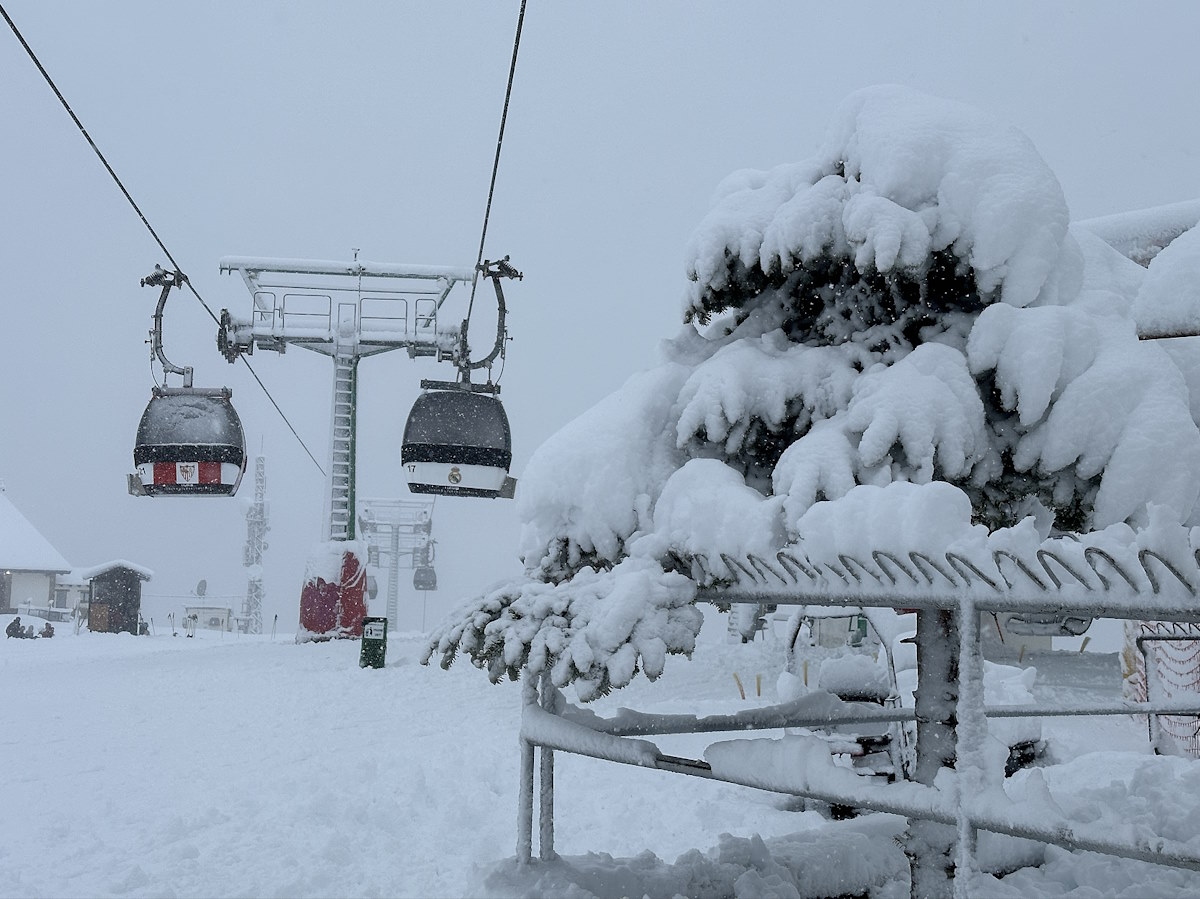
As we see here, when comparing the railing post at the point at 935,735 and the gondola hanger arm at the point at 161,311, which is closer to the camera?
the railing post at the point at 935,735

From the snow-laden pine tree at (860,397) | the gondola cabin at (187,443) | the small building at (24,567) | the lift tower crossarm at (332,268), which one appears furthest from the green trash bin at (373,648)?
the small building at (24,567)

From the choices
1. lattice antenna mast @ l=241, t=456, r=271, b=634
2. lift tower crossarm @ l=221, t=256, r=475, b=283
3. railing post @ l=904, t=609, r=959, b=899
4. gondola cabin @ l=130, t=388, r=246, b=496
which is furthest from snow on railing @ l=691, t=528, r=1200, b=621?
lattice antenna mast @ l=241, t=456, r=271, b=634

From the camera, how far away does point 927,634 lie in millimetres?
3729

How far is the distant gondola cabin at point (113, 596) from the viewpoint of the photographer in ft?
118

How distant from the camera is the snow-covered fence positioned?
2.32 m

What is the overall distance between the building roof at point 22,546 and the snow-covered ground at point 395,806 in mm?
41329

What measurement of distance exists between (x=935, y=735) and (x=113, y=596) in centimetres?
3868

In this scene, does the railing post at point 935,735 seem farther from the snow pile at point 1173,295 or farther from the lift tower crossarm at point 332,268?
the lift tower crossarm at point 332,268

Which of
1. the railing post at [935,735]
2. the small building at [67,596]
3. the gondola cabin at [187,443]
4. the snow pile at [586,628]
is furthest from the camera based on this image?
the small building at [67,596]

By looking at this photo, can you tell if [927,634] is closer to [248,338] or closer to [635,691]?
[635,691]

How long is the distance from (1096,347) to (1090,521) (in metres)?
0.69

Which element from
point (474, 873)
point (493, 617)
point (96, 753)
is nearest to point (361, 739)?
point (96, 753)

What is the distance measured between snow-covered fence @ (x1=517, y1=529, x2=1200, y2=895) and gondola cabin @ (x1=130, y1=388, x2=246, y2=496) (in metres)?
13.0

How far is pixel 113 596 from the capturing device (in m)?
36.1
